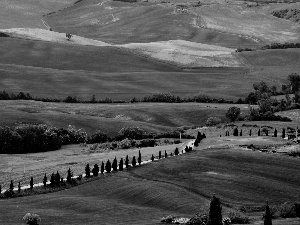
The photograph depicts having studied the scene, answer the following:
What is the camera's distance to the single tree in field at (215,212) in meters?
55.2

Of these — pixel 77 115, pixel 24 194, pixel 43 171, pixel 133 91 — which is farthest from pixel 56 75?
pixel 24 194

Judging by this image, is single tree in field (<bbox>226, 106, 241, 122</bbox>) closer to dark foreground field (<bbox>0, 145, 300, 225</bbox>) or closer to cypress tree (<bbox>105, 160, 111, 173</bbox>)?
dark foreground field (<bbox>0, 145, 300, 225</bbox>)

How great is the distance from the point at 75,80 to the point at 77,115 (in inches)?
1804

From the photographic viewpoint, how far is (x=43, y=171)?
96.6 metres

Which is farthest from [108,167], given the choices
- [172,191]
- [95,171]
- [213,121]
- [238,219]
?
[213,121]

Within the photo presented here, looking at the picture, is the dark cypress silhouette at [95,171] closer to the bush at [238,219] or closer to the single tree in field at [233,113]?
the bush at [238,219]

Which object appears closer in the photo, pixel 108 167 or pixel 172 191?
pixel 172 191

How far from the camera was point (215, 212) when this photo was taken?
55375mm

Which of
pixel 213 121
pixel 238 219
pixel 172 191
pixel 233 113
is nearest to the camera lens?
pixel 238 219

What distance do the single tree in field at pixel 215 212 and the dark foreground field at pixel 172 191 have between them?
6.16m

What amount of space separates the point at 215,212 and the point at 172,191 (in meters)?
22.0

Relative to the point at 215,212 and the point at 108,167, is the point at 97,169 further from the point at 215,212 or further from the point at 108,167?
the point at 215,212

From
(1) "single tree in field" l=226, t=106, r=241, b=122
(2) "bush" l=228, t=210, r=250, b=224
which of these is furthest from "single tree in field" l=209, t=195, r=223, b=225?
(1) "single tree in field" l=226, t=106, r=241, b=122

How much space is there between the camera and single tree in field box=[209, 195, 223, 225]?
55188mm
